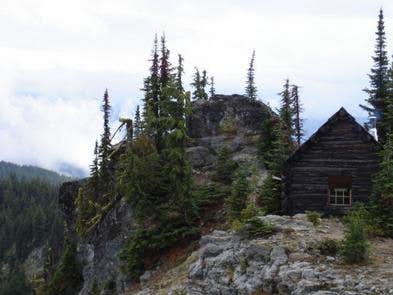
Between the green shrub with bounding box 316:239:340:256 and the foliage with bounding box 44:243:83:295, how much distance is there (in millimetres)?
38465

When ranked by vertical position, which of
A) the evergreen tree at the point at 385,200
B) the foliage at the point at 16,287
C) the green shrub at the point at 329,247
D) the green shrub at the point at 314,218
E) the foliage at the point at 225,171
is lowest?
the foliage at the point at 16,287

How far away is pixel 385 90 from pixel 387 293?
3769cm

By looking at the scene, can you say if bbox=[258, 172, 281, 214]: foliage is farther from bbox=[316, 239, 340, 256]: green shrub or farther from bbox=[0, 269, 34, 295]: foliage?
bbox=[0, 269, 34, 295]: foliage

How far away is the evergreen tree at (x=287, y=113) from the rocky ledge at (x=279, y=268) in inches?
621

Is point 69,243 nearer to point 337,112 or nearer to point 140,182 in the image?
point 140,182

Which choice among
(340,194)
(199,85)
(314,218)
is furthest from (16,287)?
(314,218)

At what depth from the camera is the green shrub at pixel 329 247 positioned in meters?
23.2

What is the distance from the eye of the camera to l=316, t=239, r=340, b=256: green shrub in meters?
23.2

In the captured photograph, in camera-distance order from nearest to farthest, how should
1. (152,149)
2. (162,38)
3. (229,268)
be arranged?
1. (229,268)
2. (152,149)
3. (162,38)

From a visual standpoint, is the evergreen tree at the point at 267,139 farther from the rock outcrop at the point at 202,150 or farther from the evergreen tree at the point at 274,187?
the evergreen tree at the point at 274,187

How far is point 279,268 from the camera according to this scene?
23.2 metres

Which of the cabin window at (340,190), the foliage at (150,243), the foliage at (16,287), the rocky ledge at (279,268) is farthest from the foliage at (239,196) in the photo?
the foliage at (16,287)

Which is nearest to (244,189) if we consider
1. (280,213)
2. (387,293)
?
(280,213)

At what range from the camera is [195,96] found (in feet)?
259
